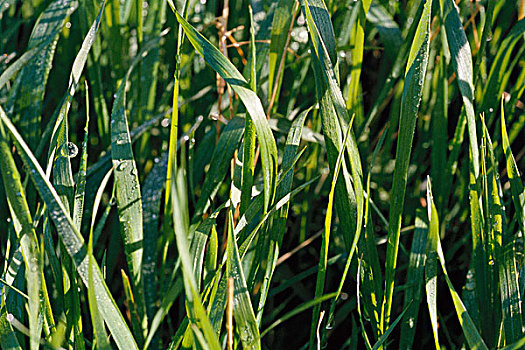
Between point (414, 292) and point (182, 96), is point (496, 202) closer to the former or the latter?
point (414, 292)

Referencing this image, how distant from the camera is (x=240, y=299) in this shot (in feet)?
1.76

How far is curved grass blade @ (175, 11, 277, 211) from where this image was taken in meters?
0.58

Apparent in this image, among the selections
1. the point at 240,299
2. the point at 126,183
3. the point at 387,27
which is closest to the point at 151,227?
the point at 126,183

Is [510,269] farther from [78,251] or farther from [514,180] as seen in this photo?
[78,251]

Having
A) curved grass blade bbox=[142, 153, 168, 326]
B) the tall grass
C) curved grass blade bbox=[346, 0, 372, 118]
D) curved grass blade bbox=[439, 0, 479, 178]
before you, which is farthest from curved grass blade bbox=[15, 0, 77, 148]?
curved grass blade bbox=[439, 0, 479, 178]

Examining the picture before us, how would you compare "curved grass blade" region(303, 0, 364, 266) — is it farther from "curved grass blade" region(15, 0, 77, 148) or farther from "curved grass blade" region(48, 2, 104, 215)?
"curved grass blade" region(15, 0, 77, 148)

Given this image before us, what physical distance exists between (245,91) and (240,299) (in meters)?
0.22

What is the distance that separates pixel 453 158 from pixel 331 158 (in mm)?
252

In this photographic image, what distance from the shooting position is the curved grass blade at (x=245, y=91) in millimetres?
585

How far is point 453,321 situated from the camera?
82 cm

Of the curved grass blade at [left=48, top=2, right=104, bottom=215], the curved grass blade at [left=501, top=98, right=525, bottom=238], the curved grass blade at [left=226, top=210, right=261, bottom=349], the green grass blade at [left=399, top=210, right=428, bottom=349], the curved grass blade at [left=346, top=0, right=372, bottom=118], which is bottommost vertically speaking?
the green grass blade at [left=399, top=210, right=428, bottom=349]

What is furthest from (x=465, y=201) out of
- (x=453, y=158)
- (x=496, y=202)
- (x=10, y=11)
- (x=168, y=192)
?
(x=10, y=11)

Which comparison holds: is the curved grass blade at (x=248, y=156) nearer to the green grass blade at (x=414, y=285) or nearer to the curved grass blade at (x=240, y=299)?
the curved grass blade at (x=240, y=299)

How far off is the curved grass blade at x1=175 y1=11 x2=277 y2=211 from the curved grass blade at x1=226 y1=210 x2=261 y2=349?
3.0 inches
